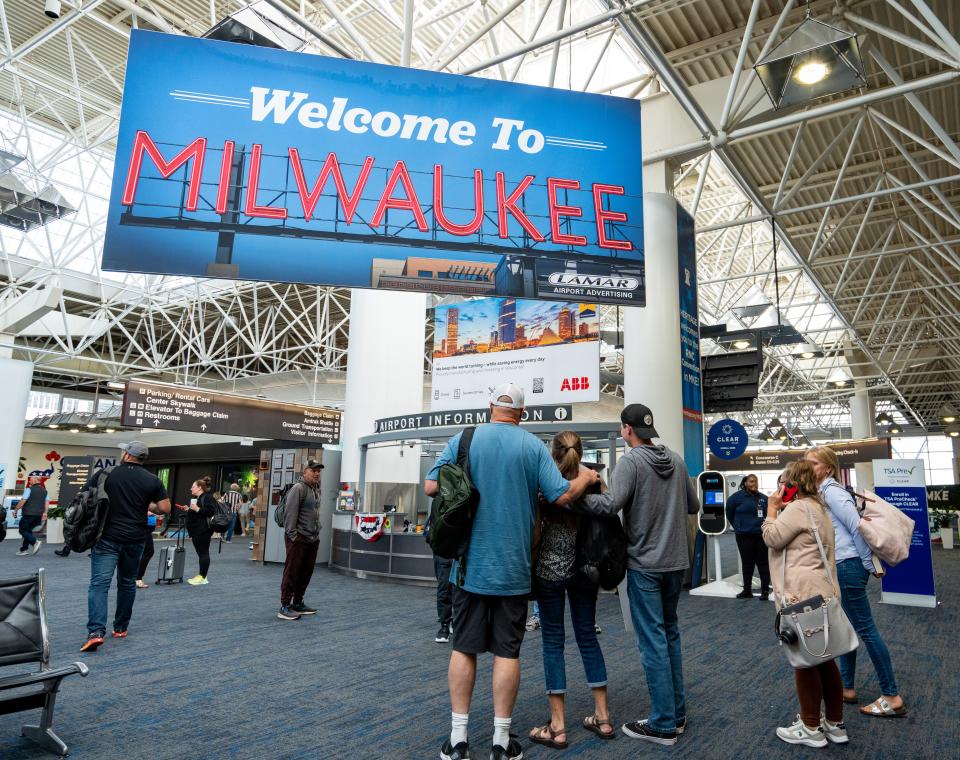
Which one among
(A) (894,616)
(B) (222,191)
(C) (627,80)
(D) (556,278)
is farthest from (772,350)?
(B) (222,191)

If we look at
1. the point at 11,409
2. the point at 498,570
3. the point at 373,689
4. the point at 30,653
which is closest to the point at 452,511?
the point at 498,570

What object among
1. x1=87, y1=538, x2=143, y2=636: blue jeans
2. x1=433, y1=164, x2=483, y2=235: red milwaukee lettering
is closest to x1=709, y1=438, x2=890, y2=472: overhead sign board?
x1=433, y1=164, x2=483, y2=235: red milwaukee lettering

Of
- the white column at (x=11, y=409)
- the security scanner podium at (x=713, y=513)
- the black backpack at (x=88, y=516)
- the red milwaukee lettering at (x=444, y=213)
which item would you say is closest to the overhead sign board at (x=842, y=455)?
the security scanner podium at (x=713, y=513)

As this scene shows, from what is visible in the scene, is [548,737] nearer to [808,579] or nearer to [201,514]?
[808,579]

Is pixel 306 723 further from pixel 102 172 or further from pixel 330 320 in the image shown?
pixel 330 320

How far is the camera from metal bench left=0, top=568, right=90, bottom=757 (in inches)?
115

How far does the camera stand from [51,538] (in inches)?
671

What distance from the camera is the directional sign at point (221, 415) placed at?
558 inches

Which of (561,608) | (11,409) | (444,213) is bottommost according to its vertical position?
(561,608)

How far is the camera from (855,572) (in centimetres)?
372

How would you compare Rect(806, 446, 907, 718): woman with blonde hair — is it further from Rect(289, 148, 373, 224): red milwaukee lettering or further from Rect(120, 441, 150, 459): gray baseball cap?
Rect(120, 441, 150, 459): gray baseball cap

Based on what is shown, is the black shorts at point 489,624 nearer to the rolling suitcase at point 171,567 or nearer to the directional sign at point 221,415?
the rolling suitcase at point 171,567

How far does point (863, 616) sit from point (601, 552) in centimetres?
165

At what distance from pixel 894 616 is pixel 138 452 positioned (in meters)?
7.65
